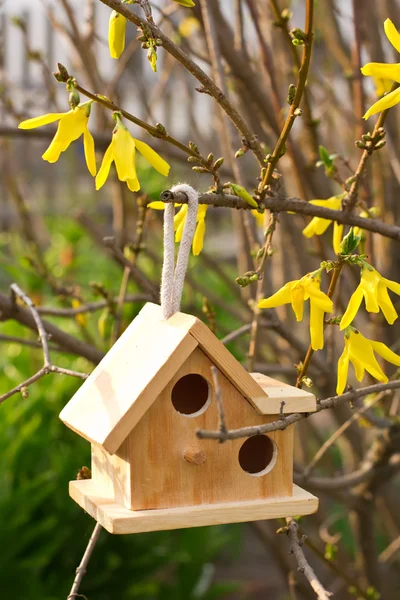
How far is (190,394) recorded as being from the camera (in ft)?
4.68

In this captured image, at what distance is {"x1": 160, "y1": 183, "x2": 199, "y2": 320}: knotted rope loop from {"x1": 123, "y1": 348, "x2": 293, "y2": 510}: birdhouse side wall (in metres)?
0.11

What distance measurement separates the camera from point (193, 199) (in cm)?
118

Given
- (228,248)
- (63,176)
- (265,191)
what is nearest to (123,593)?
(265,191)

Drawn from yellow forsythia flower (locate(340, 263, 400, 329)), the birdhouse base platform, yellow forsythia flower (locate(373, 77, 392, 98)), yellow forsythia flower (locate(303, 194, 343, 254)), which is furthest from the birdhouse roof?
yellow forsythia flower (locate(373, 77, 392, 98))

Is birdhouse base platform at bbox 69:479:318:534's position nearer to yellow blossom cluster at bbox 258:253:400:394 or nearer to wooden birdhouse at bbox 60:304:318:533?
wooden birdhouse at bbox 60:304:318:533

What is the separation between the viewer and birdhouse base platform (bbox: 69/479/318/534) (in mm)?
1212

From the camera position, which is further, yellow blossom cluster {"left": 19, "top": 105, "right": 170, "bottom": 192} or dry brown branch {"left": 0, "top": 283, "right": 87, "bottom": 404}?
dry brown branch {"left": 0, "top": 283, "right": 87, "bottom": 404}

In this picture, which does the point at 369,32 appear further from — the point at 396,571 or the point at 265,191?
the point at 396,571

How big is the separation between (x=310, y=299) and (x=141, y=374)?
282mm

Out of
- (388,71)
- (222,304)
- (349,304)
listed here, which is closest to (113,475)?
(349,304)

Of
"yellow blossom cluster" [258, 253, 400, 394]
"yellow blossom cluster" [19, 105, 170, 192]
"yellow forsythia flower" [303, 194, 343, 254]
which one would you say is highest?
"yellow blossom cluster" [19, 105, 170, 192]

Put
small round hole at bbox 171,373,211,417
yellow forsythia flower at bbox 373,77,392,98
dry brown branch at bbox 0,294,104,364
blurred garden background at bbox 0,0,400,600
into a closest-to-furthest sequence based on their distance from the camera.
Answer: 1. small round hole at bbox 171,373,211,417
2. yellow forsythia flower at bbox 373,77,392,98
3. dry brown branch at bbox 0,294,104,364
4. blurred garden background at bbox 0,0,400,600

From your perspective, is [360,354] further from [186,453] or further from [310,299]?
[186,453]

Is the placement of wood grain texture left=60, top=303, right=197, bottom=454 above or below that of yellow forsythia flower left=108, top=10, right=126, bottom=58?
below
